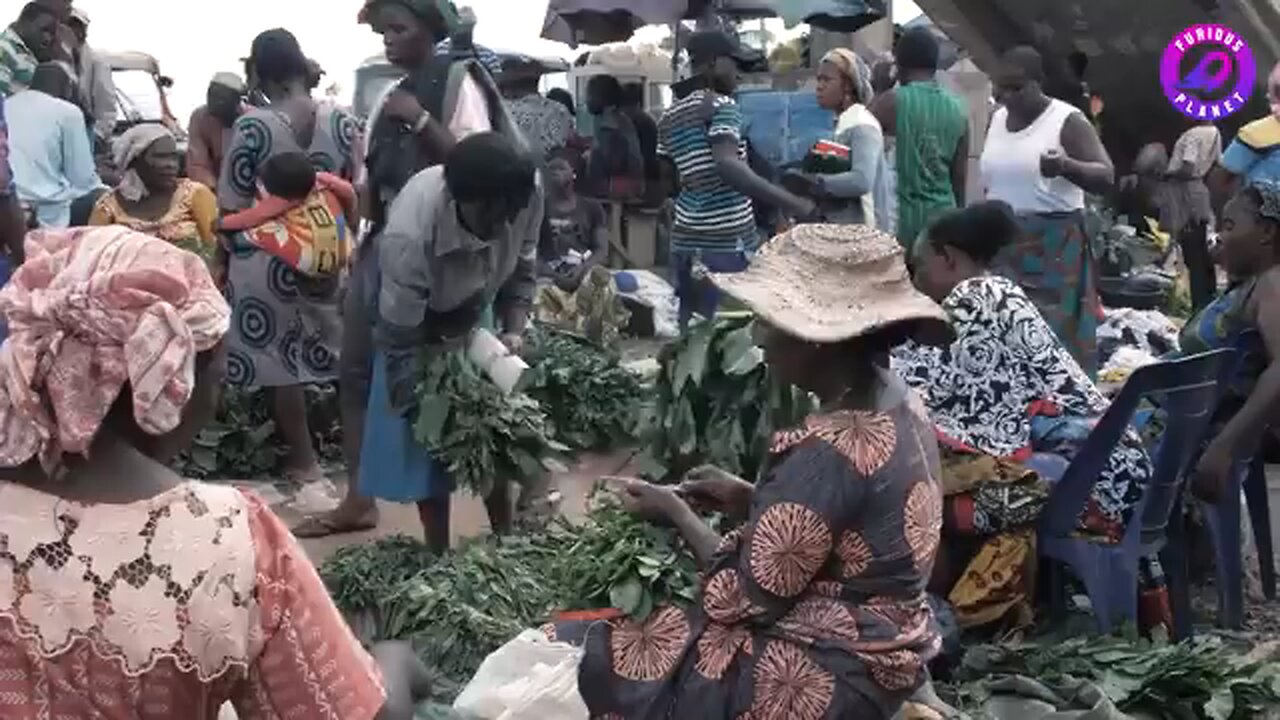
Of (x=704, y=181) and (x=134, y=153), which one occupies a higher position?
(x=134, y=153)

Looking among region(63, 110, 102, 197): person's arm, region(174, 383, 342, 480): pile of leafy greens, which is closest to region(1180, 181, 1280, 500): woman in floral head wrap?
region(174, 383, 342, 480): pile of leafy greens

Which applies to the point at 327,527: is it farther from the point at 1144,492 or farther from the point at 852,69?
the point at 852,69

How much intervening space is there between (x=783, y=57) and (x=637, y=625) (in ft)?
39.9

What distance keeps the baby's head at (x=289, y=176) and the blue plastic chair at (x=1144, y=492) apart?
3.19 metres

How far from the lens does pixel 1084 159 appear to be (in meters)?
6.75

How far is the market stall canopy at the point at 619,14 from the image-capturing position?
12.7m

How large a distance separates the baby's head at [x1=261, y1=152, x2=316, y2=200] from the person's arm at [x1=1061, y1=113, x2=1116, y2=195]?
3.14 meters

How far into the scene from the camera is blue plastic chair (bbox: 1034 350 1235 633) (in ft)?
14.4

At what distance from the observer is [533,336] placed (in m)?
6.52

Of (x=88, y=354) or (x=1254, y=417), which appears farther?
(x=1254, y=417)

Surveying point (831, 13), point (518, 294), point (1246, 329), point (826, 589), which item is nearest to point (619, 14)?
point (831, 13)

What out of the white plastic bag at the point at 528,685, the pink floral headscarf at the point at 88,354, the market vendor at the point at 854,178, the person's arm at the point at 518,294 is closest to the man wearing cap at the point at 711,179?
the market vendor at the point at 854,178

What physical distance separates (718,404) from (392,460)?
3.76 feet

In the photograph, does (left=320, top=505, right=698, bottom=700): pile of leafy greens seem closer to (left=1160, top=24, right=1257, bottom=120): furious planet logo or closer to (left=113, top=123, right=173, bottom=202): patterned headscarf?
(left=113, top=123, right=173, bottom=202): patterned headscarf
